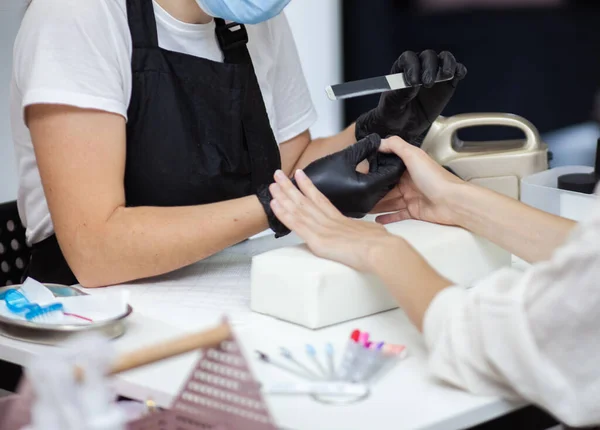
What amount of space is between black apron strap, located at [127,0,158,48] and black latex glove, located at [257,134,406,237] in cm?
38

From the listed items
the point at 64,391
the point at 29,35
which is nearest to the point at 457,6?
the point at 29,35

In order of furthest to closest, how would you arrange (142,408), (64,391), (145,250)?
1. (145,250)
2. (142,408)
3. (64,391)

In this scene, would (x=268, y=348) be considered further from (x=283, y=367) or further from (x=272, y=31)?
(x=272, y=31)

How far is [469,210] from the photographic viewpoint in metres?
1.53

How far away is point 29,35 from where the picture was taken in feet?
5.19

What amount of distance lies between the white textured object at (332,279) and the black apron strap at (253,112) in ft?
1.54

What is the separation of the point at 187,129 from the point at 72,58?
28 cm

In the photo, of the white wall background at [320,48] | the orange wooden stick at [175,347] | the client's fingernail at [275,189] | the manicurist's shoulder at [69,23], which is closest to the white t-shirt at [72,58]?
the manicurist's shoulder at [69,23]

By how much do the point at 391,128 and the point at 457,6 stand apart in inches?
60.9

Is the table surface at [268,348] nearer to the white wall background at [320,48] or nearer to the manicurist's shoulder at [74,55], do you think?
the manicurist's shoulder at [74,55]

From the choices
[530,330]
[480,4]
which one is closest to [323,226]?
[530,330]

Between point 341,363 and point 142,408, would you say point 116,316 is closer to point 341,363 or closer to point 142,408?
point 142,408

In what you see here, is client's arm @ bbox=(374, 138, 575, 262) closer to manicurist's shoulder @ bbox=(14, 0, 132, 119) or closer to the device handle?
the device handle

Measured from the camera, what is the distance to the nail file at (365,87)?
1.68 metres
